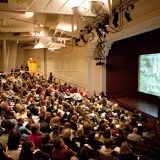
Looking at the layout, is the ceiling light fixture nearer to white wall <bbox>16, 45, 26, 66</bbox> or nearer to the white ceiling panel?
the white ceiling panel

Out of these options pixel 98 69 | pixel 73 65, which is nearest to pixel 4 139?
pixel 98 69

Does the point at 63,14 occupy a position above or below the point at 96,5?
above

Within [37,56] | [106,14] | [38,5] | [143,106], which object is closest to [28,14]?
[106,14]

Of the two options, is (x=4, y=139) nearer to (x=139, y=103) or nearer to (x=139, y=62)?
(x=139, y=103)

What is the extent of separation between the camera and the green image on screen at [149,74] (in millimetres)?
9773

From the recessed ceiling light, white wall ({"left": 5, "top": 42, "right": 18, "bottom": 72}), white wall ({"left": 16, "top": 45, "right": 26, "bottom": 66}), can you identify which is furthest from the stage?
white wall ({"left": 16, "top": 45, "right": 26, "bottom": 66})

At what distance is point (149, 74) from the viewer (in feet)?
34.1

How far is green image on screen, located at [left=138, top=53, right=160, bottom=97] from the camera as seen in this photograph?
32.1ft

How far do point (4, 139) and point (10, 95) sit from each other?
5.13 metres

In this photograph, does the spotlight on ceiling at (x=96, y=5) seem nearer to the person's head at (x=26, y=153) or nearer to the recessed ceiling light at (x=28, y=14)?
the person's head at (x=26, y=153)

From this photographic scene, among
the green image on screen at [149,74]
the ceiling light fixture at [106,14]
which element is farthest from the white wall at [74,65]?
the ceiling light fixture at [106,14]

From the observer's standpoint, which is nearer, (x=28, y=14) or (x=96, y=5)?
(x=96, y=5)

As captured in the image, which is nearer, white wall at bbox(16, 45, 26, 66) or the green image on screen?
the green image on screen

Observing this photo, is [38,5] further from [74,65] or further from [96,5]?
[74,65]
